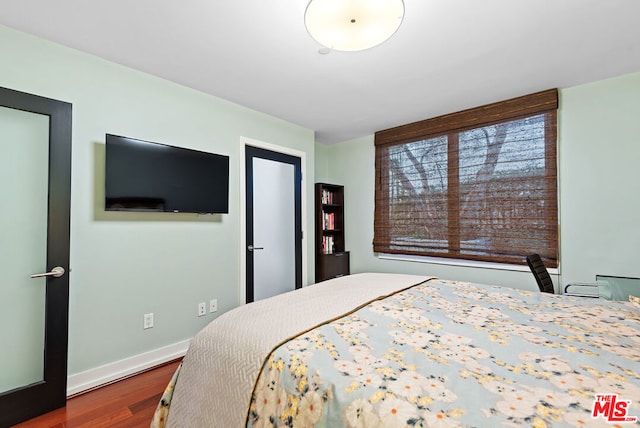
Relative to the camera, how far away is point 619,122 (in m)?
2.57

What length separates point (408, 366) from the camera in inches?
38.5

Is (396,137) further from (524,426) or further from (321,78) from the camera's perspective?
(524,426)

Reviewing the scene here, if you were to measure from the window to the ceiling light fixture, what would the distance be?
7.34 feet

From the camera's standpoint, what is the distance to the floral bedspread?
2.51 ft

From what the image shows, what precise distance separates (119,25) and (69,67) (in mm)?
614

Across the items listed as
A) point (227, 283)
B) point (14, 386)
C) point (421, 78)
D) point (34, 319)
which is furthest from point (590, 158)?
point (14, 386)

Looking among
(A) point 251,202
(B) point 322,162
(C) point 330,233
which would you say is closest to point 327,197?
(C) point 330,233

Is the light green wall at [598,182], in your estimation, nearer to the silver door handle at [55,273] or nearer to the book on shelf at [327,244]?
the book on shelf at [327,244]

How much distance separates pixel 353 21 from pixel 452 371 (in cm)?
164

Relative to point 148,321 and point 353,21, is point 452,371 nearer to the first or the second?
point 353,21

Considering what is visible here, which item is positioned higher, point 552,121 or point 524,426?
point 552,121

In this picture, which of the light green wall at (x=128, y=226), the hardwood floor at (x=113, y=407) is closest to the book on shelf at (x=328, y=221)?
the light green wall at (x=128, y=226)

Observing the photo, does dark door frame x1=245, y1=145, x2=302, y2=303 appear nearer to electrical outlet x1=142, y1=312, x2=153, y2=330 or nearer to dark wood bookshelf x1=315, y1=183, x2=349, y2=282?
dark wood bookshelf x1=315, y1=183, x2=349, y2=282

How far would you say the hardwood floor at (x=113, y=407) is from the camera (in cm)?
181
